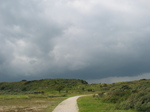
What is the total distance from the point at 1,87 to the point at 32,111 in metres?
112

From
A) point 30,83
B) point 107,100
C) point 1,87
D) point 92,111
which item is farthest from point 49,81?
point 92,111

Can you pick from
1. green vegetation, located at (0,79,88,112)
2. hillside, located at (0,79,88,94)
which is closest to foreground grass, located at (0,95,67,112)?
green vegetation, located at (0,79,88,112)

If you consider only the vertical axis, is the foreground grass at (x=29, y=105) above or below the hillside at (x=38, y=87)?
below

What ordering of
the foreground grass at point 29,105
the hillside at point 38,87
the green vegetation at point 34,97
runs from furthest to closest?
the hillside at point 38,87 < the green vegetation at point 34,97 < the foreground grass at point 29,105

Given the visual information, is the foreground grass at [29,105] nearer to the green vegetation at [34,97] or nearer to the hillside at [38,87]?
the green vegetation at [34,97]

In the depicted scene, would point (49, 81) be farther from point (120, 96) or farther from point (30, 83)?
point (120, 96)

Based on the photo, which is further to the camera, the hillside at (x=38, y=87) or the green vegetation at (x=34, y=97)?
the hillside at (x=38, y=87)

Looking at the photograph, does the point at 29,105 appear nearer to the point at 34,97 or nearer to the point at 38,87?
the point at 34,97

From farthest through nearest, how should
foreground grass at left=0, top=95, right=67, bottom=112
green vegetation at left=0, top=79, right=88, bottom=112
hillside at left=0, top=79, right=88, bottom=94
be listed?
hillside at left=0, top=79, right=88, bottom=94 < green vegetation at left=0, top=79, right=88, bottom=112 < foreground grass at left=0, top=95, right=67, bottom=112

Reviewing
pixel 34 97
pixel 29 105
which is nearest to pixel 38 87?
pixel 34 97

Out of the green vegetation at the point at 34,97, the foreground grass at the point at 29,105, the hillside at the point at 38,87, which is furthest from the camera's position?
the hillside at the point at 38,87

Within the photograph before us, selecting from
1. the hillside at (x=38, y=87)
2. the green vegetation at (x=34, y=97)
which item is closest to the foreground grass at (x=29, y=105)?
the green vegetation at (x=34, y=97)

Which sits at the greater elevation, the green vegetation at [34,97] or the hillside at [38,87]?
the hillside at [38,87]

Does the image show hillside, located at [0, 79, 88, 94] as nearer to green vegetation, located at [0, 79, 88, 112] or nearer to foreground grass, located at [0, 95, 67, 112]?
green vegetation, located at [0, 79, 88, 112]
